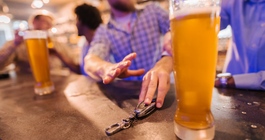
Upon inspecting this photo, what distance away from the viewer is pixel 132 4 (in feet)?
6.03

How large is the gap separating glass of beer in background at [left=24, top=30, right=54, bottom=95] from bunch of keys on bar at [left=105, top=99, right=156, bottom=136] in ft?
2.37

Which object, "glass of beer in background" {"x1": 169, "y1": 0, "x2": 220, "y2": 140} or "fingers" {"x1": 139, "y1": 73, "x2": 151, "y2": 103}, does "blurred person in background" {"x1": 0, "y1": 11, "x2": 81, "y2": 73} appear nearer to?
"fingers" {"x1": 139, "y1": 73, "x2": 151, "y2": 103}

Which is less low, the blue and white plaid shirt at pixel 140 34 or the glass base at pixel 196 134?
the blue and white plaid shirt at pixel 140 34

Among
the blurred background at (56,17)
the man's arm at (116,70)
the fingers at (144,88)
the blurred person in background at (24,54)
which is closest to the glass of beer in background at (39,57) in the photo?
the man's arm at (116,70)

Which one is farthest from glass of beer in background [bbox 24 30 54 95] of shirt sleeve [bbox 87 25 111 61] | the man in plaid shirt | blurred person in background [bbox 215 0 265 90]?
blurred person in background [bbox 215 0 265 90]

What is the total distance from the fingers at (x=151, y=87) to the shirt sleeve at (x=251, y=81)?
0.48 m

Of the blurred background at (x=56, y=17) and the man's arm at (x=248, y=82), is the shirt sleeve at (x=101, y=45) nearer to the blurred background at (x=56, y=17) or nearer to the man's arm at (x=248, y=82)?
the man's arm at (x=248, y=82)

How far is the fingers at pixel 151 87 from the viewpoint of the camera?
1.79 feet

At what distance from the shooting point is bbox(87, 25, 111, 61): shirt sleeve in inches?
59.9

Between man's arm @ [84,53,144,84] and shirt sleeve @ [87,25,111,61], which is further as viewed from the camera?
shirt sleeve @ [87,25,111,61]

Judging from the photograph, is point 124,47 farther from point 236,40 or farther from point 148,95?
point 148,95

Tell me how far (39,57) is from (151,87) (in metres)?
0.79

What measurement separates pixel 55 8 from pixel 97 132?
9.21 metres

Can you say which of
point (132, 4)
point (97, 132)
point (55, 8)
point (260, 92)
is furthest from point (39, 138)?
point (55, 8)
